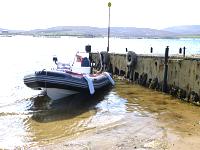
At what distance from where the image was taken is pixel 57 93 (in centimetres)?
1834

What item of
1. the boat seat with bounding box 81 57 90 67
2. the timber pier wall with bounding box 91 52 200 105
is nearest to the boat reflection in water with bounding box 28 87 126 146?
the boat seat with bounding box 81 57 90 67

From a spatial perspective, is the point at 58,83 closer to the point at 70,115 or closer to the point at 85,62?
the point at 70,115

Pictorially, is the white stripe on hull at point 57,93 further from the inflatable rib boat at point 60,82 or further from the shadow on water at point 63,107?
the shadow on water at point 63,107

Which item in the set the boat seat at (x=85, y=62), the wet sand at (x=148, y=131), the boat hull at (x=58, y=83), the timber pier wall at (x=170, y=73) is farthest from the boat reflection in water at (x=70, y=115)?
the timber pier wall at (x=170, y=73)

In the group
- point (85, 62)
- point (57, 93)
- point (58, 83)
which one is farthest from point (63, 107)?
point (85, 62)

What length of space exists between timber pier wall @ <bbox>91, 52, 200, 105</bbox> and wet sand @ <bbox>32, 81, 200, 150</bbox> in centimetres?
70

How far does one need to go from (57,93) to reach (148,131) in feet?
20.9

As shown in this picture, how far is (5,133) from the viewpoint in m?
13.2

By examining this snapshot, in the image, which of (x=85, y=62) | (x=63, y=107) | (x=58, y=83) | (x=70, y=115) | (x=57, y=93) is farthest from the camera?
(x=85, y=62)

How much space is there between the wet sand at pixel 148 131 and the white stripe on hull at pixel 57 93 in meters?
2.58

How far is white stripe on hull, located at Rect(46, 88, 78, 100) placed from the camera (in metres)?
18.1

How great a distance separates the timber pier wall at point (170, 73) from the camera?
58.0 ft

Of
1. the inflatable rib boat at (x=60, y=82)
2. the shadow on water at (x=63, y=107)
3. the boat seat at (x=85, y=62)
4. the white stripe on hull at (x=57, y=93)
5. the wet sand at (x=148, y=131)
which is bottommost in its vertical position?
the shadow on water at (x=63, y=107)

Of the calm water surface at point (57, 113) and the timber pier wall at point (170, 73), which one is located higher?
the timber pier wall at point (170, 73)
